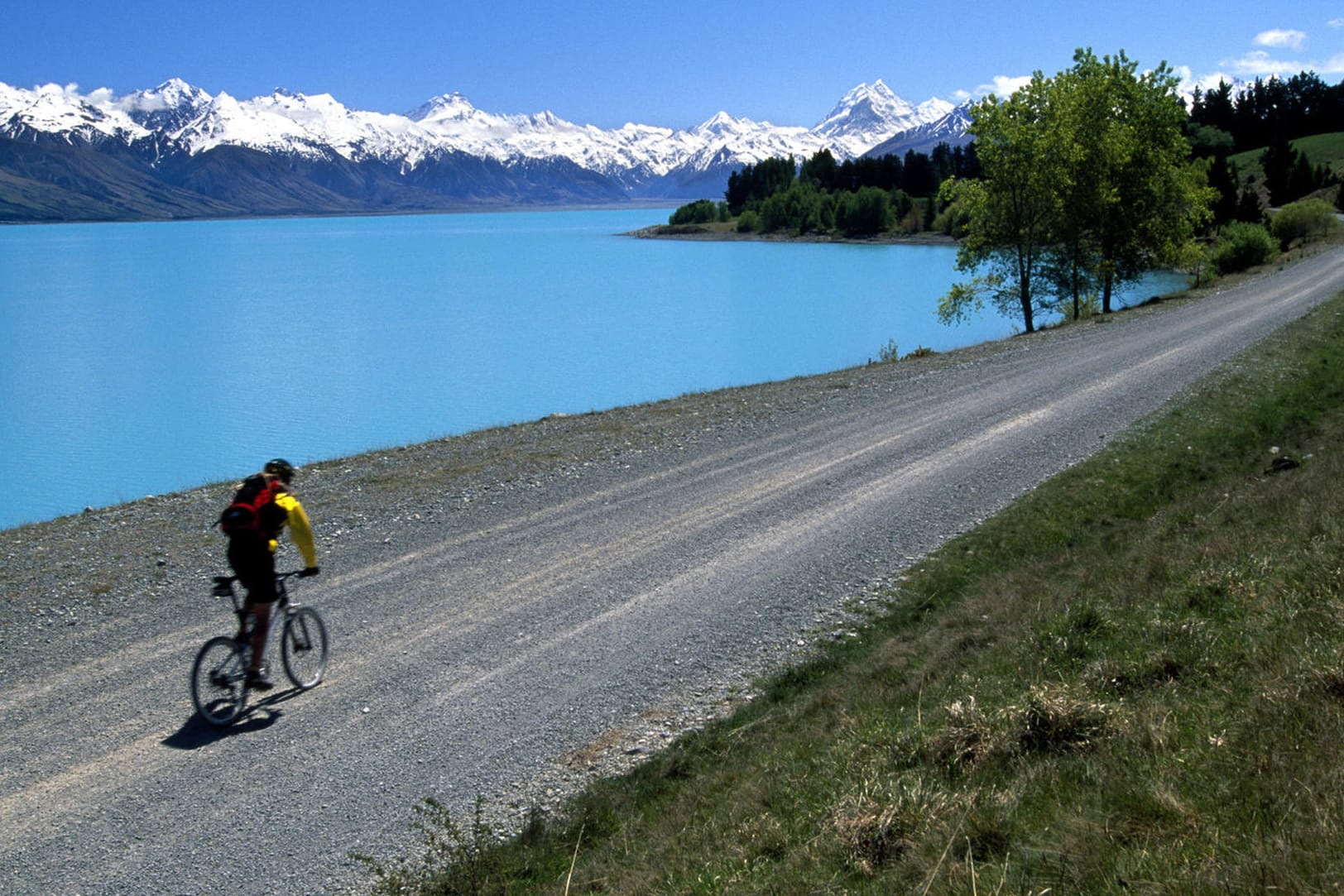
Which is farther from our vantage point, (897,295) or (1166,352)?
(897,295)

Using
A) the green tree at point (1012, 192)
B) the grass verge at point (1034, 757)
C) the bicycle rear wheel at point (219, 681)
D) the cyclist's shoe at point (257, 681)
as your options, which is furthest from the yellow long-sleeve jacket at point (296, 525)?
the green tree at point (1012, 192)

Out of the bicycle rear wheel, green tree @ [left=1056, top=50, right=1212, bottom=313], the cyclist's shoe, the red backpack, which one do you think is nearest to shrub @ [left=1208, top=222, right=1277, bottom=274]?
green tree @ [left=1056, top=50, right=1212, bottom=313]

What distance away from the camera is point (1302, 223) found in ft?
270

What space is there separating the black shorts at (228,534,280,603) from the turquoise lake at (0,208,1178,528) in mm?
24004

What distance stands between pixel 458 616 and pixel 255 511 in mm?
3079

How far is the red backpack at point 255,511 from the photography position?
29.9 ft

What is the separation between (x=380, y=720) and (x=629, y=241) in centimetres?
18188

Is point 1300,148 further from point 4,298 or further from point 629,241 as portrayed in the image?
point 4,298

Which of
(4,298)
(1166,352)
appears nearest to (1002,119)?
(1166,352)

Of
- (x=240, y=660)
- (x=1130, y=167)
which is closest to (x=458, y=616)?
(x=240, y=660)

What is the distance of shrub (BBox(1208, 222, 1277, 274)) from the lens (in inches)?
2544

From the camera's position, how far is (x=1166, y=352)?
92.5 feet

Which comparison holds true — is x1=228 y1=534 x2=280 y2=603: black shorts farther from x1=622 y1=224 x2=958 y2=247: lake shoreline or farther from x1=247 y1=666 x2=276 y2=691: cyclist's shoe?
x1=622 y1=224 x2=958 y2=247: lake shoreline

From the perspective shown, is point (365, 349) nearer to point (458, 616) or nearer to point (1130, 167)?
point (1130, 167)
